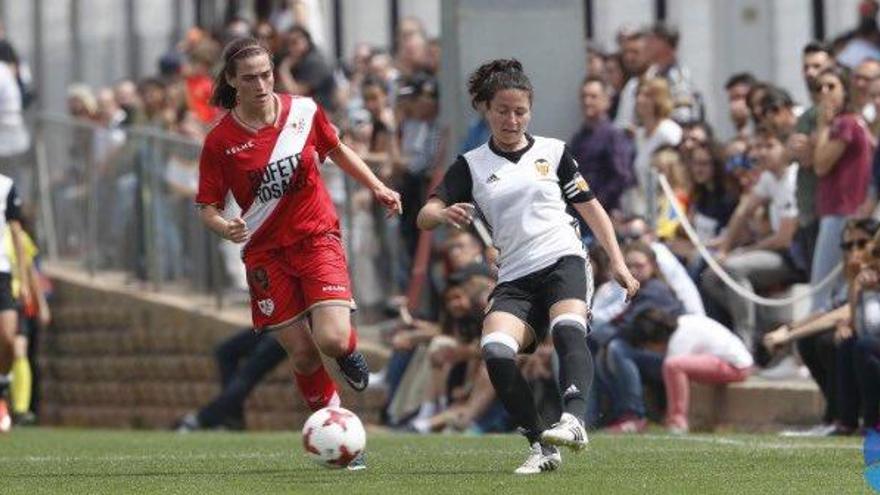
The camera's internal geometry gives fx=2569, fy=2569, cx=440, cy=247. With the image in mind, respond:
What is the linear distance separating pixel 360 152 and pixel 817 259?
5.97m

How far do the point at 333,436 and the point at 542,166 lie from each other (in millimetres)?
1689

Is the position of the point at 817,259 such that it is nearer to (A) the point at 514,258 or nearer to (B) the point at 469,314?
(B) the point at 469,314

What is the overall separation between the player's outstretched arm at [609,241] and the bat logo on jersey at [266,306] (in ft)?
6.28

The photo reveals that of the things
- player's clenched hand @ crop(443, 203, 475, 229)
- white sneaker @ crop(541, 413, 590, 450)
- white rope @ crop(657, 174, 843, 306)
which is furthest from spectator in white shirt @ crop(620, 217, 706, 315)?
white sneaker @ crop(541, 413, 590, 450)

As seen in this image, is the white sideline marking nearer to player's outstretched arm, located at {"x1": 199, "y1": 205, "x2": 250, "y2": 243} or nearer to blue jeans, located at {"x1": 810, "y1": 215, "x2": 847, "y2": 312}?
blue jeans, located at {"x1": 810, "y1": 215, "x2": 847, "y2": 312}

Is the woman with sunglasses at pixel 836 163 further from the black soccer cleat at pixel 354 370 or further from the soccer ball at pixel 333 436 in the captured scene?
the soccer ball at pixel 333 436

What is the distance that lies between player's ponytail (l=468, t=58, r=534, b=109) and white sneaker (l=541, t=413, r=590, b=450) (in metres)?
1.68

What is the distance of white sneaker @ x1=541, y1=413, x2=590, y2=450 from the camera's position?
11.8 metres

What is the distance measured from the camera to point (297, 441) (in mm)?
17781

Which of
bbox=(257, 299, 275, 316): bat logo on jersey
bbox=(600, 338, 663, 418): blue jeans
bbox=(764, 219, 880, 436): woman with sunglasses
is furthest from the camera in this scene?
bbox=(600, 338, 663, 418): blue jeans

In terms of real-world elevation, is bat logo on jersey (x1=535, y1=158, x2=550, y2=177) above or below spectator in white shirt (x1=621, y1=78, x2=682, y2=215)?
above

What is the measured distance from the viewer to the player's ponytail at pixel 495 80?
1251 centimetres

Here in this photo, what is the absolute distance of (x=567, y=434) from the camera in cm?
1178

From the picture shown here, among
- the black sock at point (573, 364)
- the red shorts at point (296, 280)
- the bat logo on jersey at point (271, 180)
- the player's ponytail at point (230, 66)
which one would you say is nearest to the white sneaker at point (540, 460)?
the black sock at point (573, 364)
